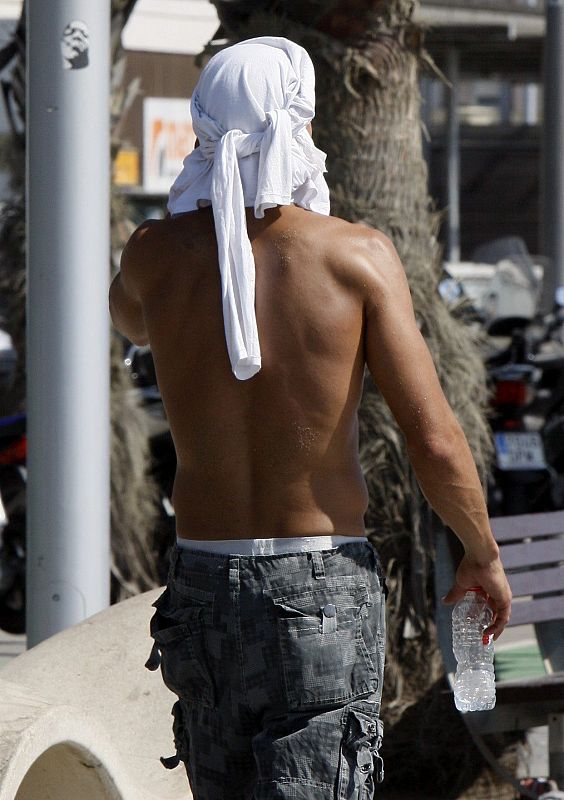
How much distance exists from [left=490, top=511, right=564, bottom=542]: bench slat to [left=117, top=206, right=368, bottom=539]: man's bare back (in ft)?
5.53

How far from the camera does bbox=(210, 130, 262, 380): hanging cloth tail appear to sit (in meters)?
2.29

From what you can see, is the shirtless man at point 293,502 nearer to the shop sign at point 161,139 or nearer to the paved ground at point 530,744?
the paved ground at point 530,744

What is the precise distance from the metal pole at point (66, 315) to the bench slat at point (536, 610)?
1.28 m

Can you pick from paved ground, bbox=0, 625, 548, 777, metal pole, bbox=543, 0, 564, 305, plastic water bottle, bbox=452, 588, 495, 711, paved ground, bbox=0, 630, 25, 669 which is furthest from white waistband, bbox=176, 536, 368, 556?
metal pole, bbox=543, 0, 564, 305

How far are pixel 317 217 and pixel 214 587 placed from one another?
27.8 inches

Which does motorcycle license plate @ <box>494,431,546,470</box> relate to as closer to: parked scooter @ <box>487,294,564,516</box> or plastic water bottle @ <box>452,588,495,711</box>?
parked scooter @ <box>487,294,564,516</box>

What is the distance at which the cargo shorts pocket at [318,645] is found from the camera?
7.43ft

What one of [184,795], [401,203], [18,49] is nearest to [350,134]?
[401,203]

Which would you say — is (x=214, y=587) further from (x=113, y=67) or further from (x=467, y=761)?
(x=113, y=67)

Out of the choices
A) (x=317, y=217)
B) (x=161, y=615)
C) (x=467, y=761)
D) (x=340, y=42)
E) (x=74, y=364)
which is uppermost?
(x=340, y=42)

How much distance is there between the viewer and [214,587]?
7.68 feet

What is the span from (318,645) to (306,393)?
45 cm

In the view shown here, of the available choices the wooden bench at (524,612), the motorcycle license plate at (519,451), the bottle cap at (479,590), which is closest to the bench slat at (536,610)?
the wooden bench at (524,612)

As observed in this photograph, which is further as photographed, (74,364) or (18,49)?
(18,49)
